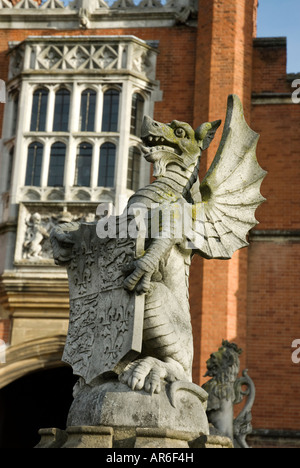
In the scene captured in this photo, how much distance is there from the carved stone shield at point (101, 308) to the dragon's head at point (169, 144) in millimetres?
641

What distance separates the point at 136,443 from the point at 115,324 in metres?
0.78

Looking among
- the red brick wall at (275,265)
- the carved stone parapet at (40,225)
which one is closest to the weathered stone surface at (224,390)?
the red brick wall at (275,265)

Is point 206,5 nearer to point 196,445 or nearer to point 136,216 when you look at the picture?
point 136,216

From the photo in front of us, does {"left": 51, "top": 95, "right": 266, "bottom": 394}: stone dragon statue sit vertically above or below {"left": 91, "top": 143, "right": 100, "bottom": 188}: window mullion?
below

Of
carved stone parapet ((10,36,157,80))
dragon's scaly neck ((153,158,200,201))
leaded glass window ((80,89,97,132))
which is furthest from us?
carved stone parapet ((10,36,157,80))

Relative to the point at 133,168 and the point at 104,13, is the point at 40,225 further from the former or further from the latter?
the point at 104,13

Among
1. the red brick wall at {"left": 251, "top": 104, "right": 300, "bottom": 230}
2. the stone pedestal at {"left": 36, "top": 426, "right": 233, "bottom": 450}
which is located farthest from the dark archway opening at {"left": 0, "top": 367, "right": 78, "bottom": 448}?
the stone pedestal at {"left": 36, "top": 426, "right": 233, "bottom": 450}

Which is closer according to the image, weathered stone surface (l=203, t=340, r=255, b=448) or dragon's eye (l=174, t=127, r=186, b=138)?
dragon's eye (l=174, t=127, r=186, b=138)

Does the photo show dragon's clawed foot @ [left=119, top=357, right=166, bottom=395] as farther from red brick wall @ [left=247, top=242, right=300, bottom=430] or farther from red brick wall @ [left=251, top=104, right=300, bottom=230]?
red brick wall @ [left=251, top=104, right=300, bottom=230]

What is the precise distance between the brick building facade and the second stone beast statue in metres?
6.97

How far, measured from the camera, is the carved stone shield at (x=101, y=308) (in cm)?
492

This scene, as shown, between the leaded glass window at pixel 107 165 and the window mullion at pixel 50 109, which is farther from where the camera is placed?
the window mullion at pixel 50 109

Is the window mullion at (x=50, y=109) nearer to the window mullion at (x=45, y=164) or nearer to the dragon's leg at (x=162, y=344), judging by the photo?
the window mullion at (x=45, y=164)

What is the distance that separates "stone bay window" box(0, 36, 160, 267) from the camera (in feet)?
45.0
